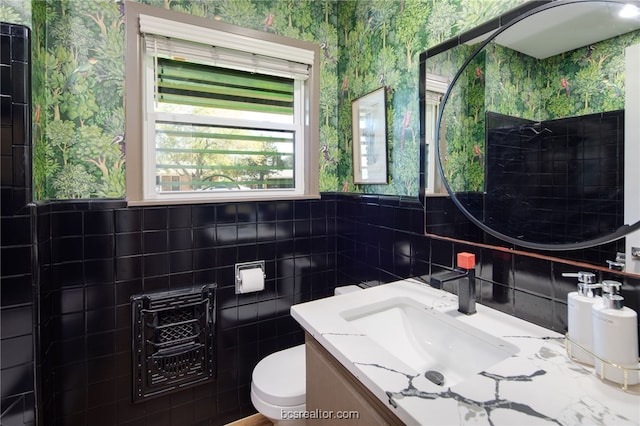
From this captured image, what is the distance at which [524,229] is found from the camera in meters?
0.96

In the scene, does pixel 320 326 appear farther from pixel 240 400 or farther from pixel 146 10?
pixel 146 10

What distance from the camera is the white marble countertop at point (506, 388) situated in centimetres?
55

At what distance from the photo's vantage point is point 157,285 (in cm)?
145

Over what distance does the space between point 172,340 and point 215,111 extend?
48.1 inches

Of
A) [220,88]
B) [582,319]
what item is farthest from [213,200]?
[582,319]

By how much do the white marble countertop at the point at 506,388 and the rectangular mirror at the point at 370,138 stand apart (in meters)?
0.93

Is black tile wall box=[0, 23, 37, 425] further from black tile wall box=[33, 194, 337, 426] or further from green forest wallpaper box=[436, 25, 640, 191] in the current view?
green forest wallpaper box=[436, 25, 640, 191]

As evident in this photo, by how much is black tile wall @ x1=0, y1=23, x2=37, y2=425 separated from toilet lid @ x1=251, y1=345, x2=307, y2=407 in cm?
87

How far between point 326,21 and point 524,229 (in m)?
1.65

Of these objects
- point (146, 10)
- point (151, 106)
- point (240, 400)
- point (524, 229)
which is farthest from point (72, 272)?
point (524, 229)

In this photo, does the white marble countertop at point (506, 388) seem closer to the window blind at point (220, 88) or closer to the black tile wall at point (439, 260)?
the black tile wall at point (439, 260)

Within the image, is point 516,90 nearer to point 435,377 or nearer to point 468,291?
point 468,291
